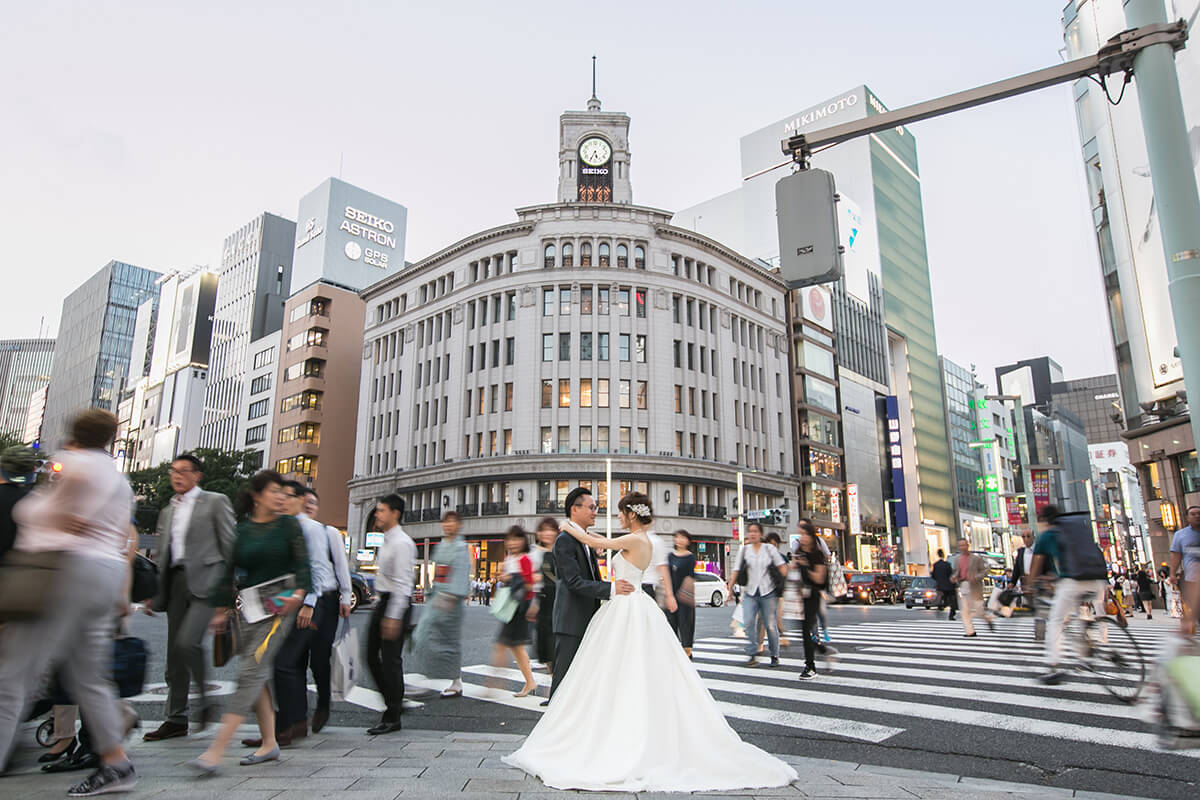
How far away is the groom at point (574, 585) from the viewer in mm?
5156

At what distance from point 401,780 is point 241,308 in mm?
92528

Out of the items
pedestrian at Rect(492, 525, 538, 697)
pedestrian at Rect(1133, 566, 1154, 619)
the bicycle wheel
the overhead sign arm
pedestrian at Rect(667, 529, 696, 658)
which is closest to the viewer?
the overhead sign arm

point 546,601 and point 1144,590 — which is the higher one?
point 546,601

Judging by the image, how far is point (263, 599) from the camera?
448 cm

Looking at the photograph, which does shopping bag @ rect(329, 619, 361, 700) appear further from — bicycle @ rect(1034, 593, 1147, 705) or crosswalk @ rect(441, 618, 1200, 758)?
bicycle @ rect(1034, 593, 1147, 705)

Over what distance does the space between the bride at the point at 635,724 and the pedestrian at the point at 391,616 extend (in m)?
1.68

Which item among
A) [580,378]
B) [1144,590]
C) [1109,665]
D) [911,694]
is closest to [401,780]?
[911,694]

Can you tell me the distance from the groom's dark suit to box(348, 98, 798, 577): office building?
40.1 meters

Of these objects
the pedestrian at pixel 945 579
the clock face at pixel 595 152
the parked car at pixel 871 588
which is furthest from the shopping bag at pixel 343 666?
the clock face at pixel 595 152

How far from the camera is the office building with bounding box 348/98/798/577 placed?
1855 inches

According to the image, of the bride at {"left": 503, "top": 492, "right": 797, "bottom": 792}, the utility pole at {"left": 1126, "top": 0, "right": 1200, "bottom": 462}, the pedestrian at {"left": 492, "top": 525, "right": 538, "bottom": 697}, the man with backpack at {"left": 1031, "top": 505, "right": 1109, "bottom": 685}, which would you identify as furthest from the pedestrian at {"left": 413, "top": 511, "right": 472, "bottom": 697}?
the utility pole at {"left": 1126, "top": 0, "right": 1200, "bottom": 462}

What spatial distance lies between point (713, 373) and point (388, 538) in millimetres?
46519

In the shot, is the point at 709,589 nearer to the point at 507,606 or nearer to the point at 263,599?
the point at 507,606

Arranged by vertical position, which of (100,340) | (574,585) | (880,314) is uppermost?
(100,340)
